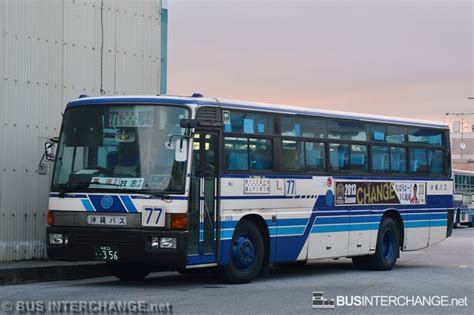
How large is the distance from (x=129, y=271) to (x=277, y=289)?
291 cm

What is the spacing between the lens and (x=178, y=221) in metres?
14.5

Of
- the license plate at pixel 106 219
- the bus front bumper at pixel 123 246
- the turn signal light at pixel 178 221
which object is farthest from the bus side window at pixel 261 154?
the license plate at pixel 106 219

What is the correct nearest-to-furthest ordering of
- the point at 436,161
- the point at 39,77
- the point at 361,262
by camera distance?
the point at 39,77
the point at 361,262
the point at 436,161

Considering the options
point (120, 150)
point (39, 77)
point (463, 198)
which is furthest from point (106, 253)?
point (463, 198)

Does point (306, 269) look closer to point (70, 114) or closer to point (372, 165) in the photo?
point (372, 165)

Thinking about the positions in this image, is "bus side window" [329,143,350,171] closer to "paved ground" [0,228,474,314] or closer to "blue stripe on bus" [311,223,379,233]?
"blue stripe on bus" [311,223,379,233]

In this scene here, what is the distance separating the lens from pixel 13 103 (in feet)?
57.9

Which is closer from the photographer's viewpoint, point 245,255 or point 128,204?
point 128,204

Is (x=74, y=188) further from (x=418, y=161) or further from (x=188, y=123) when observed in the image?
(x=418, y=161)

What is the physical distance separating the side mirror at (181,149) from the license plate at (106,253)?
65.5 inches

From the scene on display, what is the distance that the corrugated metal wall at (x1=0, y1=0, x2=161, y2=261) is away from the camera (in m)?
17.6

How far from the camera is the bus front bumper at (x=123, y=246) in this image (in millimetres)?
14367

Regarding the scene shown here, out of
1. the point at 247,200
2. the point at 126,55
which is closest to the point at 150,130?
the point at 247,200

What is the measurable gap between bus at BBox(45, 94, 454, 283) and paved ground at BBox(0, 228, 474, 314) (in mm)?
461
